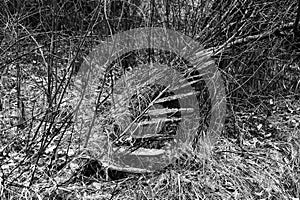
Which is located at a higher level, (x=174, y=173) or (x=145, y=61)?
(x=145, y=61)

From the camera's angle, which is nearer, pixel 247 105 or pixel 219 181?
pixel 219 181

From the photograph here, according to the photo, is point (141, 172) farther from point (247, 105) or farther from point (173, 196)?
point (247, 105)

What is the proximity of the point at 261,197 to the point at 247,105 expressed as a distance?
1.05m

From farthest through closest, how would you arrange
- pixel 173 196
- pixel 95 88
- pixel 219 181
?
pixel 95 88
pixel 219 181
pixel 173 196

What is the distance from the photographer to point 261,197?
2.21m

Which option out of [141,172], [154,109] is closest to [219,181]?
[141,172]

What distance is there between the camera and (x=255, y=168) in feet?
7.82

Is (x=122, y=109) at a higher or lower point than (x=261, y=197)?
higher

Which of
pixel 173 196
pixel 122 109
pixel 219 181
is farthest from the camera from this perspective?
pixel 122 109

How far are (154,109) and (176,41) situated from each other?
1.84 ft

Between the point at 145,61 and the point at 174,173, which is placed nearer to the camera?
the point at 174,173

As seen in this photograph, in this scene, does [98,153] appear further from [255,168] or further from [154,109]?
[255,168]

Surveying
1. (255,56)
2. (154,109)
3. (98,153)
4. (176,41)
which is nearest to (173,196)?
(98,153)

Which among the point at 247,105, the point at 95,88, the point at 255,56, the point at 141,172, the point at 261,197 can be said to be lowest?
the point at 261,197
